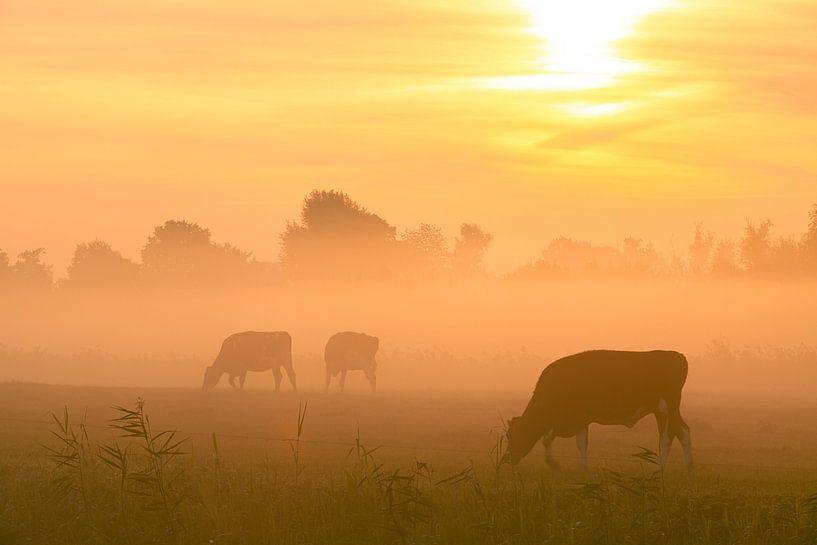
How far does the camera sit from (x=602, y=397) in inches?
1024

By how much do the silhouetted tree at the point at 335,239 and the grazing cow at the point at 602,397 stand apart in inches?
4071

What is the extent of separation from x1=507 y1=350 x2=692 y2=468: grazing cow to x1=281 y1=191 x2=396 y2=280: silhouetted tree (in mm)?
103399

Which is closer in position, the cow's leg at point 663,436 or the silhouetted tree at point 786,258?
the cow's leg at point 663,436

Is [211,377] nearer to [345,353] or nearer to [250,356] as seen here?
[250,356]

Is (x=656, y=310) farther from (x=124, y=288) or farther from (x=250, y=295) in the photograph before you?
(x=124, y=288)

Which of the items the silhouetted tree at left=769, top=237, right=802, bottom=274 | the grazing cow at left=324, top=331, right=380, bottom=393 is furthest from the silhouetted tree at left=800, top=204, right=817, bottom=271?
the grazing cow at left=324, top=331, right=380, bottom=393

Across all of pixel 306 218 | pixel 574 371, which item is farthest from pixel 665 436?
pixel 306 218

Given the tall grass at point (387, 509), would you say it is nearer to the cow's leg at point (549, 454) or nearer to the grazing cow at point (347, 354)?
the cow's leg at point (549, 454)

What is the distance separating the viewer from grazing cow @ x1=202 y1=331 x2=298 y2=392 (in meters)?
53.0

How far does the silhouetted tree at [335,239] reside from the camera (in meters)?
133

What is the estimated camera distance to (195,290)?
426 feet

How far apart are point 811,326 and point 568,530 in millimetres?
60848

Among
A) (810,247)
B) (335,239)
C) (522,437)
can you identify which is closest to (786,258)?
(810,247)

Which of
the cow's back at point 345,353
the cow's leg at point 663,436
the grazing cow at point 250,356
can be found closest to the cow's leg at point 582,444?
the cow's leg at point 663,436
